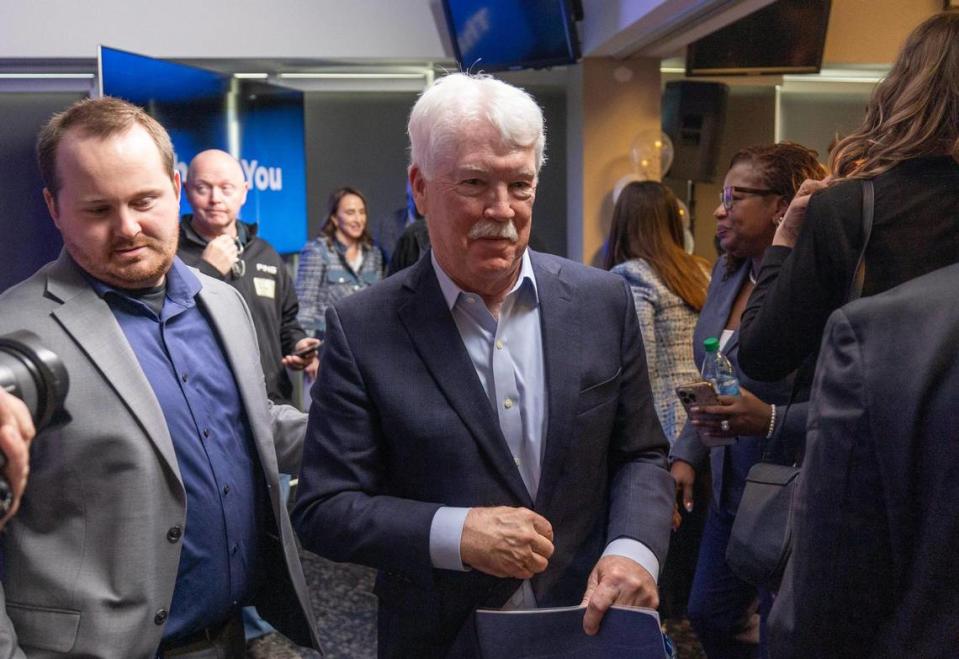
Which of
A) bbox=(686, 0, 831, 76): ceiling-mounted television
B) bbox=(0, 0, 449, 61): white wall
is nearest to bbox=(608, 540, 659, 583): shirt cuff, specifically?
bbox=(686, 0, 831, 76): ceiling-mounted television

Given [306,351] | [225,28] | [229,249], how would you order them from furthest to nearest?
[225,28] → [229,249] → [306,351]

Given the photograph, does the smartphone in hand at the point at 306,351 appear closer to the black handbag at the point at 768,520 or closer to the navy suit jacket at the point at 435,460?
the navy suit jacket at the point at 435,460

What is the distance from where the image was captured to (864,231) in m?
1.50

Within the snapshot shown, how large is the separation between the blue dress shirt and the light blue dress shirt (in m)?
0.48

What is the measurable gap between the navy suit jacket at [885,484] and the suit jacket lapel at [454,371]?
574 mm

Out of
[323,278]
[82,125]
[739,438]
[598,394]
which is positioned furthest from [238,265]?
[598,394]

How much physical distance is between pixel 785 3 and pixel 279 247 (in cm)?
353

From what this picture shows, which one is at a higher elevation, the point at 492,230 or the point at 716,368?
the point at 492,230

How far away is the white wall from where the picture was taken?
5.94 meters

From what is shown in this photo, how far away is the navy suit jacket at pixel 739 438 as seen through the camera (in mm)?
1933

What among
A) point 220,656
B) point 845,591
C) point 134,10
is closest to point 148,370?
point 220,656

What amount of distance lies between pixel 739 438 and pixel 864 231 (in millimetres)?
850

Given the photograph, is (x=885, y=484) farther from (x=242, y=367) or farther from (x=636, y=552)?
(x=242, y=367)

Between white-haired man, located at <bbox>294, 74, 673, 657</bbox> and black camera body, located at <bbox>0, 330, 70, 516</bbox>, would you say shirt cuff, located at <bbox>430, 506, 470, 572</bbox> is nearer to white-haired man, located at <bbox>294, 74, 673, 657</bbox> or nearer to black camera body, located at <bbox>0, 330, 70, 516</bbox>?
white-haired man, located at <bbox>294, 74, 673, 657</bbox>
